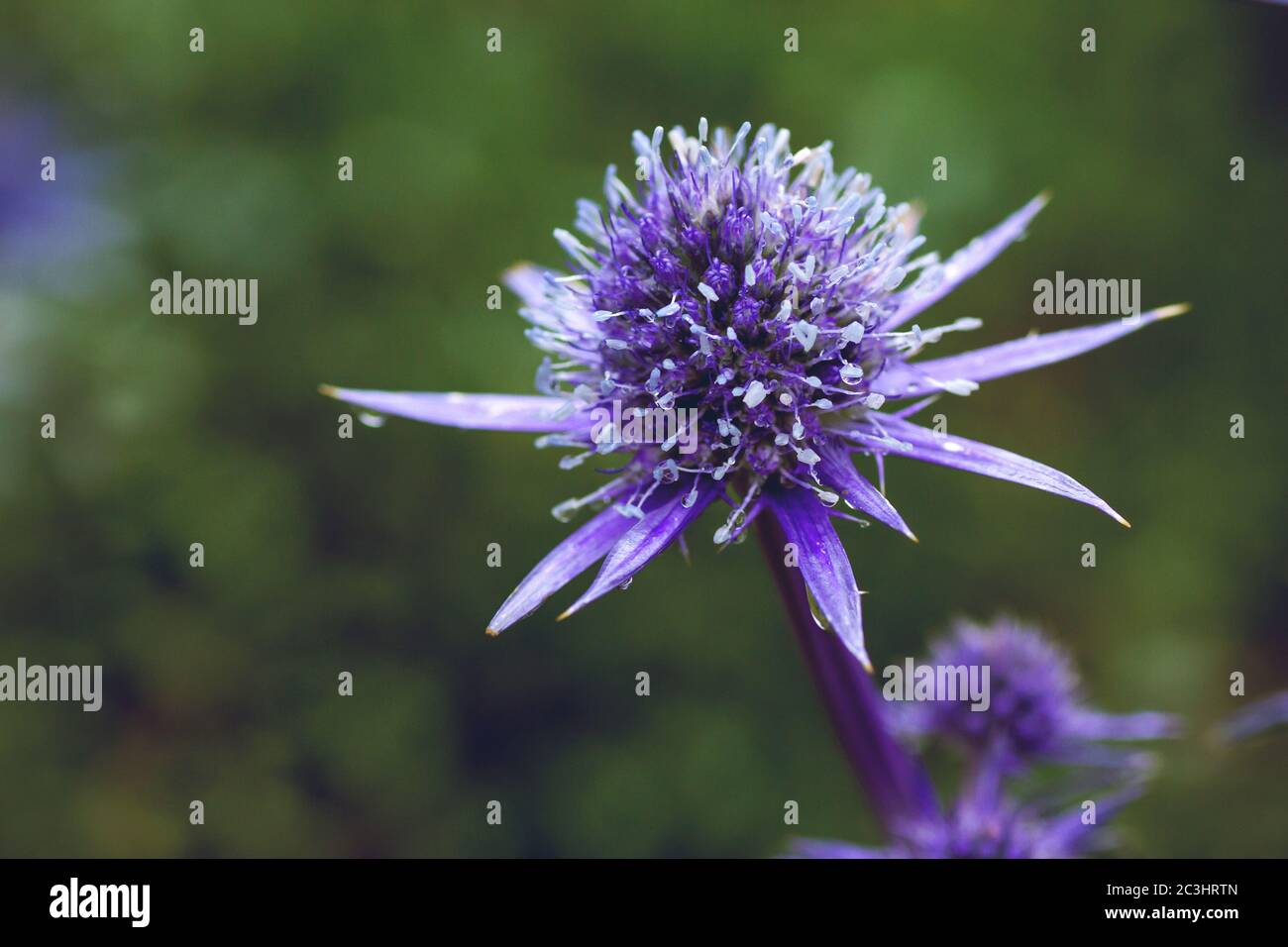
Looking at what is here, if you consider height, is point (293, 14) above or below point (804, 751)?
above

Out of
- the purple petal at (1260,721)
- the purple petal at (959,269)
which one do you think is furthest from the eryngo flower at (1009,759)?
the purple petal at (959,269)

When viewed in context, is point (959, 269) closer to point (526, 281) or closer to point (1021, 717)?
point (526, 281)

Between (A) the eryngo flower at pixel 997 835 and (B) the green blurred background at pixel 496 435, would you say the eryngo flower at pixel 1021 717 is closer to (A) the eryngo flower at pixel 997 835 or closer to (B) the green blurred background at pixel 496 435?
(A) the eryngo flower at pixel 997 835

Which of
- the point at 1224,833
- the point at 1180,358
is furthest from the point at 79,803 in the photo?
the point at 1180,358

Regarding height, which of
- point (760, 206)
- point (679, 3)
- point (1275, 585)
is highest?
point (679, 3)

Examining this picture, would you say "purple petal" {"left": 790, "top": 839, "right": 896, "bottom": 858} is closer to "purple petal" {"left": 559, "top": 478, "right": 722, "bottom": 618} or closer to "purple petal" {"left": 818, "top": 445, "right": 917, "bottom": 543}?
"purple petal" {"left": 818, "top": 445, "right": 917, "bottom": 543}

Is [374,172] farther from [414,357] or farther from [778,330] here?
[778,330]

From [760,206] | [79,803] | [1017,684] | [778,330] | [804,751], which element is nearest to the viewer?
[778,330]
